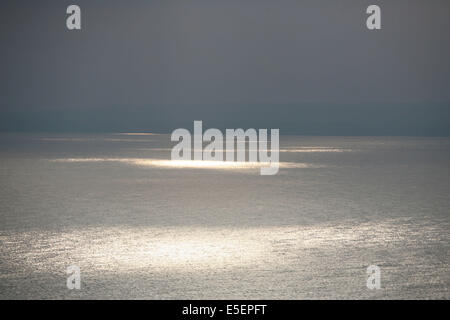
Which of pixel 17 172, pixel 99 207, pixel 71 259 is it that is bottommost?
pixel 71 259

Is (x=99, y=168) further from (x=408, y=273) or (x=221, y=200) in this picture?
(x=408, y=273)

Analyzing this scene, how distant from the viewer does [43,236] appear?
8008 millimetres

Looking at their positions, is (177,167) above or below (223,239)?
above

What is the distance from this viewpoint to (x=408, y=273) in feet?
19.9

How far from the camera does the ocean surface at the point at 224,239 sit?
221 inches

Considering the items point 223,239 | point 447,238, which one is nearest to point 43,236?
point 223,239

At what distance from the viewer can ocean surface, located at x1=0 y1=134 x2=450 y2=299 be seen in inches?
221

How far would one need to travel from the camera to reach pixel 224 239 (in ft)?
25.7
